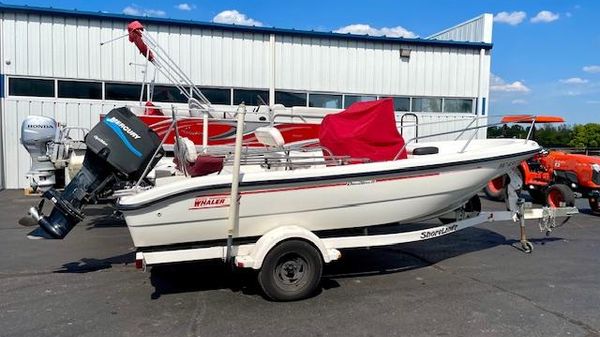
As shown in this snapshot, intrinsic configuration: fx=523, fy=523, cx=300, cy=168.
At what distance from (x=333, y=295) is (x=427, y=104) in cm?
1293

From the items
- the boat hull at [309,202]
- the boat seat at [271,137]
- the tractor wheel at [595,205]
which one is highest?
the boat seat at [271,137]

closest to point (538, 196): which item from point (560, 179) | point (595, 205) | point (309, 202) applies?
point (560, 179)

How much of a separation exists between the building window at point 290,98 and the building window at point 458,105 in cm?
487

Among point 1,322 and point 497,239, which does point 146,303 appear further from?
point 497,239

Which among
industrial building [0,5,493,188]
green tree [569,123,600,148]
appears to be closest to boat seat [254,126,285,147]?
industrial building [0,5,493,188]

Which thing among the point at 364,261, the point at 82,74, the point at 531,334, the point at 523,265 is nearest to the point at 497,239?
the point at 523,265

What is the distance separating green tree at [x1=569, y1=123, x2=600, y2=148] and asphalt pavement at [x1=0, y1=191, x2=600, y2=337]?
1497 inches

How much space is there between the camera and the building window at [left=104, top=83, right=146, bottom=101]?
569 inches

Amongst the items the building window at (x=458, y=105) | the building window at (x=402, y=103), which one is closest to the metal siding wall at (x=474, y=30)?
the building window at (x=458, y=105)

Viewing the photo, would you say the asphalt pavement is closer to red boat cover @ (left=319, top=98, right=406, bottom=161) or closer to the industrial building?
red boat cover @ (left=319, top=98, right=406, bottom=161)

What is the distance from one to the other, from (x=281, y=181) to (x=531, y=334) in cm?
243

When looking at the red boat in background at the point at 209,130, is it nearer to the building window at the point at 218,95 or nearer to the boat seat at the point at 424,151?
the boat seat at the point at 424,151

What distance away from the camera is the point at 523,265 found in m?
6.32

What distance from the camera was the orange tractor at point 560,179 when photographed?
10484mm
